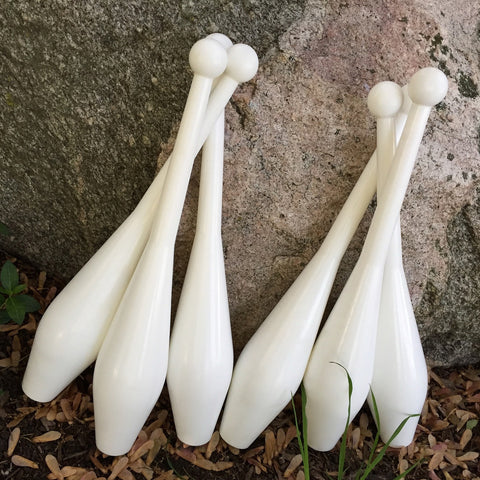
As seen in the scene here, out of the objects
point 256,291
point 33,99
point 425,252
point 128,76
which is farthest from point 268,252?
point 33,99

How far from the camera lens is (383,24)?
106cm

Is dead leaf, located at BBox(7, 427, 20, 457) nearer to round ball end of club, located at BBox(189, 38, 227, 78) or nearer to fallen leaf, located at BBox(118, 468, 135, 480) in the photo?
fallen leaf, located at BBox(118, 468, 135, 480)

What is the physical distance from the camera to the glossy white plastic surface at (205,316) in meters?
1.01

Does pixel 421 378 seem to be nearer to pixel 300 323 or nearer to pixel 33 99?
pixel 300 323

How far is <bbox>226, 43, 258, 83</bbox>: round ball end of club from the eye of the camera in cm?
95

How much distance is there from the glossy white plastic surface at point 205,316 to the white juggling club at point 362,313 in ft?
0.52

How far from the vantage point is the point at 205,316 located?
3.32 ft

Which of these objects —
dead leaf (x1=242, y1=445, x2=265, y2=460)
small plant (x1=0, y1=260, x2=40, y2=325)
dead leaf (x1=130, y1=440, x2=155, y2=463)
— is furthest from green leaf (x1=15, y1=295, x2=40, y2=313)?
dead leaf (x1=242, y1=445, x2=265, y2=460)

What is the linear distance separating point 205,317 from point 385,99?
434 mm

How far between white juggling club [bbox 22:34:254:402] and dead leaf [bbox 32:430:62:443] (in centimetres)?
12

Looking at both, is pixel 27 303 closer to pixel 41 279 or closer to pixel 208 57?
pixel 41 279

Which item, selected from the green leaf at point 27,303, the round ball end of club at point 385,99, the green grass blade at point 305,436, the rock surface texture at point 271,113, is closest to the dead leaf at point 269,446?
the green grass blade at point 305,436

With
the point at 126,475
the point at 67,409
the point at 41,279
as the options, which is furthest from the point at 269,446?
the point at 41,279

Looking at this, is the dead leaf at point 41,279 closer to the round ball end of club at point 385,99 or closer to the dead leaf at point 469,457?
the round ball end of club at point 385,99
